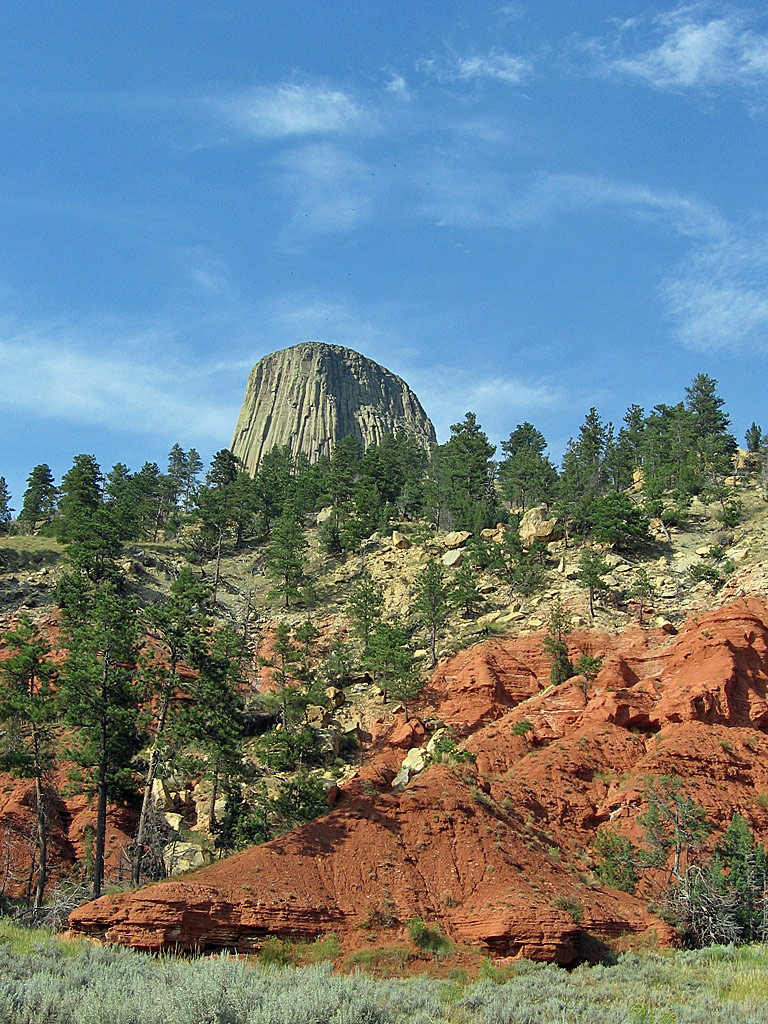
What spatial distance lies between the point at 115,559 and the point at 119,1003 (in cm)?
5081

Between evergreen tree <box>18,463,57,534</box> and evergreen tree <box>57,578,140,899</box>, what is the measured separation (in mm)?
53913

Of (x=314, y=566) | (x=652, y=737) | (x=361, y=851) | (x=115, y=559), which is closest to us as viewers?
(x=361, y=851)

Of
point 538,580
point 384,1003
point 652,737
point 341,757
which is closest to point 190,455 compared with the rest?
point 538,580

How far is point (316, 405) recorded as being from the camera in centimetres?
16462

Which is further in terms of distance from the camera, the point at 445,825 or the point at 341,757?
the point at 341,757

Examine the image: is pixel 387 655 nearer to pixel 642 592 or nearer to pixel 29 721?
pixel 642 592

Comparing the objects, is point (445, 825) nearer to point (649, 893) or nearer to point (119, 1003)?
point (649, 893)

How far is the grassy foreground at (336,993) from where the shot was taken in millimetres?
11531

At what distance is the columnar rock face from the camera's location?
161 metres

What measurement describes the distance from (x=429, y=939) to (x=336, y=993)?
1005 centimetres

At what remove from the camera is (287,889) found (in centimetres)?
2266

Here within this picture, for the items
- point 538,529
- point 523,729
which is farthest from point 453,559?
point 523,729

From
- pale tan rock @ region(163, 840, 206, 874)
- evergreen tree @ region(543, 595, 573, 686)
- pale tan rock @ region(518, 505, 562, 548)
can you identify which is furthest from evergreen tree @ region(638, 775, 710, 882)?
pale tan rock @ region(518, 505, 562, 548)

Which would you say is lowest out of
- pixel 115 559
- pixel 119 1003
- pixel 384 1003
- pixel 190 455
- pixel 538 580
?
pixel 384 1003
